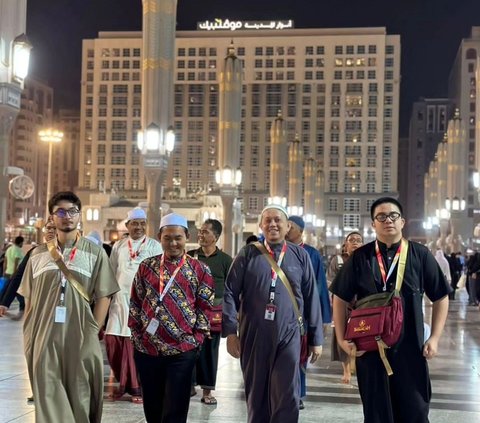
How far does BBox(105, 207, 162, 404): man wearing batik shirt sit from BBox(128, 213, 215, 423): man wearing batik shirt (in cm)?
214

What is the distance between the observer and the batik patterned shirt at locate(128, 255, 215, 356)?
17.5 feet

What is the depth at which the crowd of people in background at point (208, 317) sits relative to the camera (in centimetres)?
488

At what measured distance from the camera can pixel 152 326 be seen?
17.5ft

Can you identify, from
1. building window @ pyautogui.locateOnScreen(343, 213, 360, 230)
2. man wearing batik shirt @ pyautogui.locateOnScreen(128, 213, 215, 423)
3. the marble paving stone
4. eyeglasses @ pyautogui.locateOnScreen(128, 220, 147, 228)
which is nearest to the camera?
man wearing batik shirt @ pyautogui.locateOnScreen(128, 213, 215, 423)

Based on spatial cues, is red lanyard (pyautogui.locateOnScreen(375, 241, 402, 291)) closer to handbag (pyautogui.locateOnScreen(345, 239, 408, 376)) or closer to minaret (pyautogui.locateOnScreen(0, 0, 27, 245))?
handbag (pyautogui.locateOnScreen(345, 239, 408, 376))

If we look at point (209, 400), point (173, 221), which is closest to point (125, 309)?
point (209, 400)

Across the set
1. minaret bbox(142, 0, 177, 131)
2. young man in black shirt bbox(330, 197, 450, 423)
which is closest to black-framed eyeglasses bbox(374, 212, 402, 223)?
young man in black shirt bbox(330, 197, 450, 423)

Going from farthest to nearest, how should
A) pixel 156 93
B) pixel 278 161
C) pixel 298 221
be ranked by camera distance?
pixel 278 161, pixel 156 93, pixel 298 221

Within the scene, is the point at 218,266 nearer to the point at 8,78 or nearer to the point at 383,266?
the point at 383,266

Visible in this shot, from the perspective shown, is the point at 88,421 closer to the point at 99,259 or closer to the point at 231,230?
the point at 99,259

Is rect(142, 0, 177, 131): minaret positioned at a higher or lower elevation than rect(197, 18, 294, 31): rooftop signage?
lower

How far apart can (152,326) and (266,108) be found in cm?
11882

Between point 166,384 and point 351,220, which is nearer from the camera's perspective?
point 166,384

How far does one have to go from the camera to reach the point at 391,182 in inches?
4806
